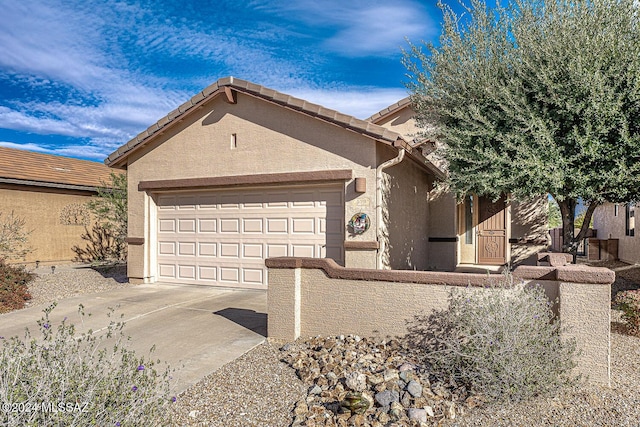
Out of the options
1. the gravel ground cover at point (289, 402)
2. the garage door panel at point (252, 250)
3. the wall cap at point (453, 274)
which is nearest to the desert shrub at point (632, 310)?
the gravel ground cover at point (289, 402)

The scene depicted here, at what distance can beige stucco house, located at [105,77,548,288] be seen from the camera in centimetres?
899

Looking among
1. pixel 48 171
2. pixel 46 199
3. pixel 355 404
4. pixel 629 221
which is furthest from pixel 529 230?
pixel 48 171

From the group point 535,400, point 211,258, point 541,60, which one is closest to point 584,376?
point 535,400

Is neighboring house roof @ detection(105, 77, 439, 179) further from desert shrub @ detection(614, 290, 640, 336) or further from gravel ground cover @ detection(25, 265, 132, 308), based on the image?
desert shrub @ detection(614, 290, 640, 336)

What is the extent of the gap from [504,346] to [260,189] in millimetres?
7037

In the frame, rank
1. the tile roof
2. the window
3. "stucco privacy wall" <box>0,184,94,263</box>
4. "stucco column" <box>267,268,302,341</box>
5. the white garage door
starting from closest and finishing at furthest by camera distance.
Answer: "stucco column" <box>267,268,302,341</box> → the tile roof → the white garage door → the window → "stucco privacy wall" <box>0,184,94,263</box>

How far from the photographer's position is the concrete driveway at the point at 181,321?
5777 millimetres

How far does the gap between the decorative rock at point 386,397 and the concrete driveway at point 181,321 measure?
81.4 inches

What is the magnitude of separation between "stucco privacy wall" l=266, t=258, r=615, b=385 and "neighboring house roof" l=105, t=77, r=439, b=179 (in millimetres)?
3518

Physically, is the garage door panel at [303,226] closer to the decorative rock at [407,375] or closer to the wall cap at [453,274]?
the wall cap at [453,274]

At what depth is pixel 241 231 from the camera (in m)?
10.5

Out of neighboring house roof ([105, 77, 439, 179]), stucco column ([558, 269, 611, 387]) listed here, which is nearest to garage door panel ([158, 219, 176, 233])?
neighboring house roof ([105, 77, 439, 179])

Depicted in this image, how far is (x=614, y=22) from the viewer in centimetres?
708

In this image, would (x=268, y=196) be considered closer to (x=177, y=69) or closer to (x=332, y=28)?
(x=332, y=28)
